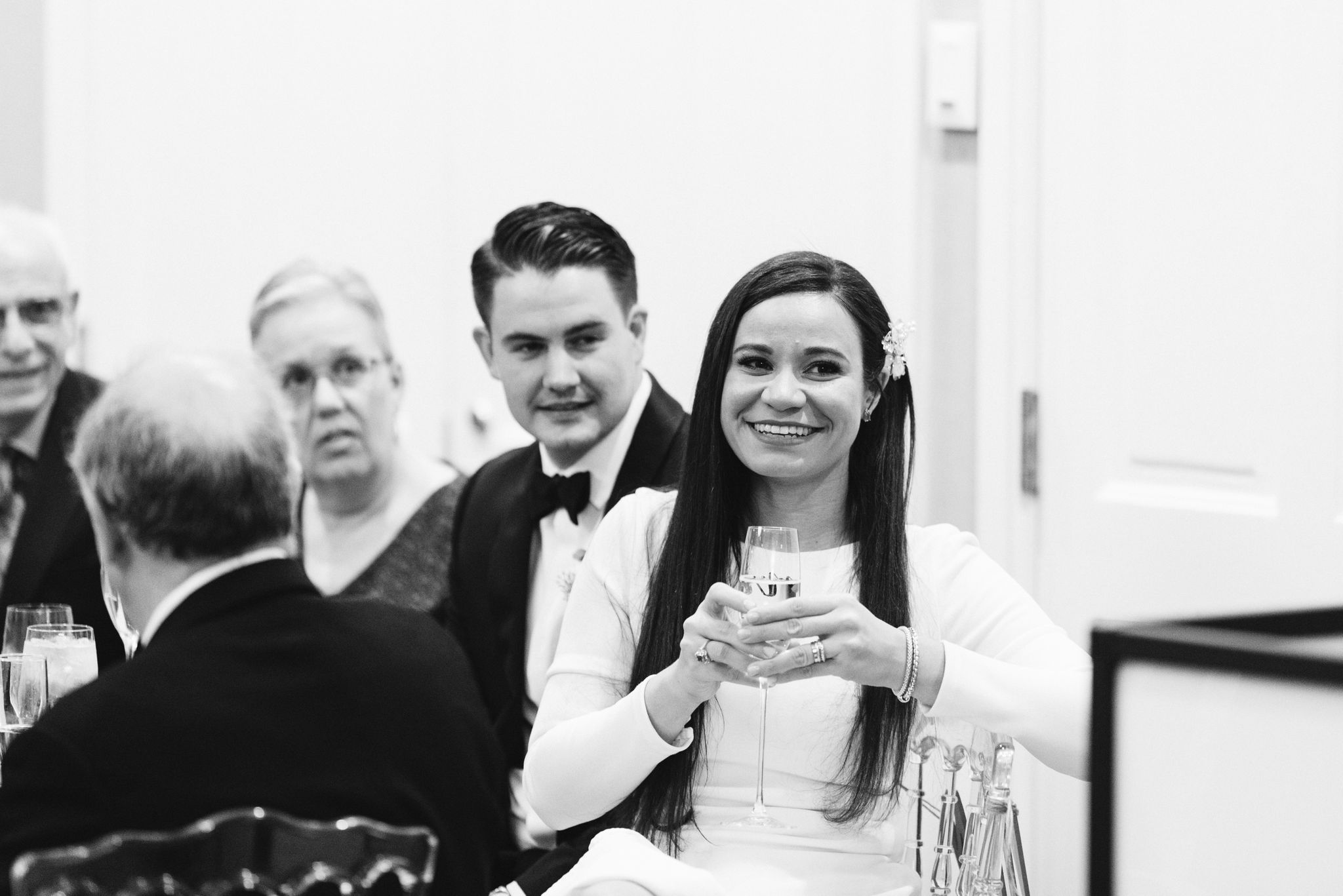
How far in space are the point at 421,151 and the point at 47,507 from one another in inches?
51.3

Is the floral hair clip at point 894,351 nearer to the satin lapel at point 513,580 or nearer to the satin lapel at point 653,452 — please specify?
the satin lapel at point 653,452

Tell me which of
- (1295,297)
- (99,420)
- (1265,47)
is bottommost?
(99,420)

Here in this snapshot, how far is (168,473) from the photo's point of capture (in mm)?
1553

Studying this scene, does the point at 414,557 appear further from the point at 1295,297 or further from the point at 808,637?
the point at 1295,297

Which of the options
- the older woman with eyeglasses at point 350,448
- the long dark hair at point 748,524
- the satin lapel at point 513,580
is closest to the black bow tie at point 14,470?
the older woman with eyeglasses at point 350,448

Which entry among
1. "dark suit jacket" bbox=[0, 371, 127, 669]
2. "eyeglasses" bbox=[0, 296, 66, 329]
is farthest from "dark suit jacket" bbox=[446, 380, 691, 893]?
"eyeglasses" bbox=[0, 296, 66, 329]

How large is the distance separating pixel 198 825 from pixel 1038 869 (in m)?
2.38

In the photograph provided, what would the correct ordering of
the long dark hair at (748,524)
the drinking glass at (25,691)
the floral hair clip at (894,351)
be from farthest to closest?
the floral hair clip at (894,351) → the long dark hair at (748,524) → the drinking glass at (25,691)

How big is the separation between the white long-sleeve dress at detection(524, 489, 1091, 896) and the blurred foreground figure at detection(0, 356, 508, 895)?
43 centimetres

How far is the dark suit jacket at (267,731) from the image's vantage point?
4.69ft

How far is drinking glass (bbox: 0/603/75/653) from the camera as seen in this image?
7.18 feet

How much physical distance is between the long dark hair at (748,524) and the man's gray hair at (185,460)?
0.75 metres

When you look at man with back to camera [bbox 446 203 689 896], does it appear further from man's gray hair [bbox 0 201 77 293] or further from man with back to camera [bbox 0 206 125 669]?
man's gray hair [bbox 0 201 77 293]

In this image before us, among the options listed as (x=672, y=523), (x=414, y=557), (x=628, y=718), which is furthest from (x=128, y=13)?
(x=628, y=718)
